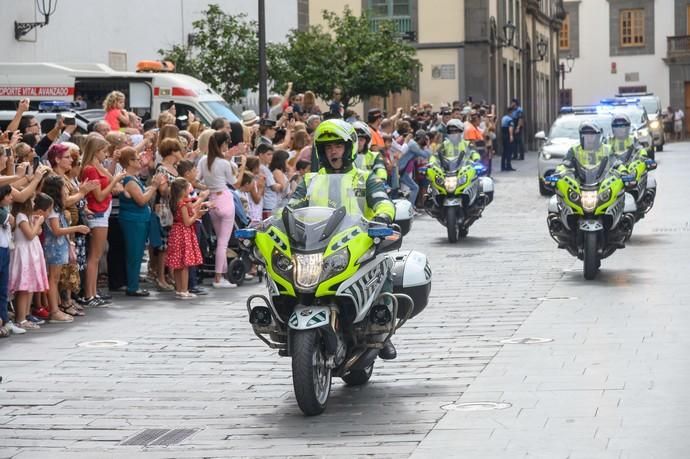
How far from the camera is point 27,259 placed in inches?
538

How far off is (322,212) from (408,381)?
5.14ft

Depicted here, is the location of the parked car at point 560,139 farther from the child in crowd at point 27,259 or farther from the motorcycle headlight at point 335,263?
the motorcycle headlight at point 335,263

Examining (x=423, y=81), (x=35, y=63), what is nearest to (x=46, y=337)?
(x=35, y=63)

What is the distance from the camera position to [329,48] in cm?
3703

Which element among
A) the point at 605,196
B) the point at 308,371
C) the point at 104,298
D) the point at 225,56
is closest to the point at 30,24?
the point at 225,56

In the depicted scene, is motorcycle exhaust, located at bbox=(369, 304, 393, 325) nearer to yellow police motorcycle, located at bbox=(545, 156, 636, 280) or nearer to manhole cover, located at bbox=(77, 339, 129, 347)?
manhole cover, located at bbox=(77, 339, 129, 347)

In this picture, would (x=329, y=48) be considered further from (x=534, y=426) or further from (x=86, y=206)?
(x=534, y=426)

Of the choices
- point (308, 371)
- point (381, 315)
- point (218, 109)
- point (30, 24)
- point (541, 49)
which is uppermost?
point (541, 49)

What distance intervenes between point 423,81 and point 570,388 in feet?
142

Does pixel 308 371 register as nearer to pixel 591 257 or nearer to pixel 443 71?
pixel 591 257

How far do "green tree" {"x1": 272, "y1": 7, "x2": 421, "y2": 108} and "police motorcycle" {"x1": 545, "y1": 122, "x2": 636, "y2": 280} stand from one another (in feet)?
59.0

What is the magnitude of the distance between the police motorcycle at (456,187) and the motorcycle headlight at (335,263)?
12192mm

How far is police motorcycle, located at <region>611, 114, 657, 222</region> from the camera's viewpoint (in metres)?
21.0

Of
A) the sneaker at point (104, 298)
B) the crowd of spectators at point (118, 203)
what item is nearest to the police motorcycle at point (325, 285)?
the crowd of spectators at point (118, 203)
